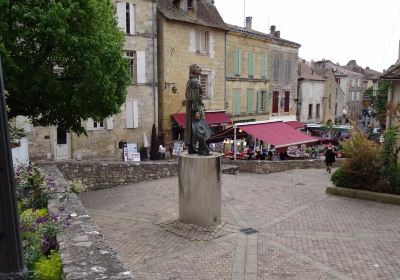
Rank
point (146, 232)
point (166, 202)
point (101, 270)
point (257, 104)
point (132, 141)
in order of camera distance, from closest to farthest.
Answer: point (101, 270) → point (146, 232) → point (166, 202) → point (132, 141) → point (257, 104)

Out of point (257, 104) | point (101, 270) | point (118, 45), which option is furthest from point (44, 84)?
point (257, 104)

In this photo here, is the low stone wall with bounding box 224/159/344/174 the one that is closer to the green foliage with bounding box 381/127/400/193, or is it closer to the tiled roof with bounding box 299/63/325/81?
the green foliage with bounding box 381/127/400/193

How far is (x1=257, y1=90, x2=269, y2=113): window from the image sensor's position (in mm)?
31406

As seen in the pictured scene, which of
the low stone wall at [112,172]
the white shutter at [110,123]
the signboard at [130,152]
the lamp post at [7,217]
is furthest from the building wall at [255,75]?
the lamp post at [7,217]

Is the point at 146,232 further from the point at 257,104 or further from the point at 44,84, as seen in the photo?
the point at 257,104

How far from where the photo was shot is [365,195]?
12.4 meters

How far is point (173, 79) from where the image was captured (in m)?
23.6

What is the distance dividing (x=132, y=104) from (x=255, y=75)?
1231 cm

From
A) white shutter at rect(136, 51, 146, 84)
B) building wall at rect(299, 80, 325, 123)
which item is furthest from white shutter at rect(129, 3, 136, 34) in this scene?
building wall at rect(299, 80, 325, 123)

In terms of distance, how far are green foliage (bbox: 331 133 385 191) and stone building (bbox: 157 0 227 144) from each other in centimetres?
1225

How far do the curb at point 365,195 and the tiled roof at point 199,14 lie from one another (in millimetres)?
14519

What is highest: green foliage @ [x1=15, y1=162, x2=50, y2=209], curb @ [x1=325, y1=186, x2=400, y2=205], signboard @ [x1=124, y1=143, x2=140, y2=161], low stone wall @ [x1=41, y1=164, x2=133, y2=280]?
green foliage @ [x1=15, y1=162, x2=50, y2=209]

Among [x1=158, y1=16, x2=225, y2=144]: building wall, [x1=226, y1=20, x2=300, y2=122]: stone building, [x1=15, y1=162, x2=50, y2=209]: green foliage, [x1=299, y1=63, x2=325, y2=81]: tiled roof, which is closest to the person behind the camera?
[x1=15, y1=162, x2=50, y2=209]: green foliage

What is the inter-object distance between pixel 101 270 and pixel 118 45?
863 cm
